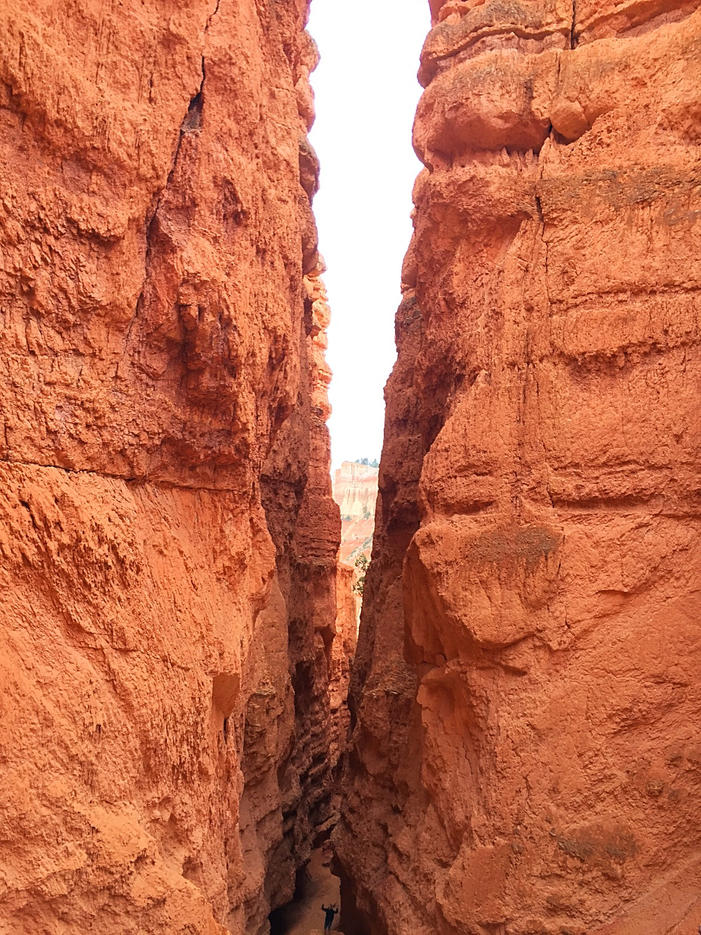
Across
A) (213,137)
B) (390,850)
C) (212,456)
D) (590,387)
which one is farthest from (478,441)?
(390,850)

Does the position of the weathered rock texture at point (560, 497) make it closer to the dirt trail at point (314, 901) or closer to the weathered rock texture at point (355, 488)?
the dirt trail at point (314, 901)

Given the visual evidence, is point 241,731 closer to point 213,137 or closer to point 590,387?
point 590,387

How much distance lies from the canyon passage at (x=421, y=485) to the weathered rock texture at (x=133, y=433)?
0.07 ft

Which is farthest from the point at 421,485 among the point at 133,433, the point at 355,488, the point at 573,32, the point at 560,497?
the point at 355,488

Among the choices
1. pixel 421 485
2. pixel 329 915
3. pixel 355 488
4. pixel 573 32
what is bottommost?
pixel 329 915

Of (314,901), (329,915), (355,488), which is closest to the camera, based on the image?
(329,915)

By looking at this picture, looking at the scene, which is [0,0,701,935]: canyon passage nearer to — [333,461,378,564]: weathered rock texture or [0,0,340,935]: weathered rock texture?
[0,0,340,935]: weathered rock texture

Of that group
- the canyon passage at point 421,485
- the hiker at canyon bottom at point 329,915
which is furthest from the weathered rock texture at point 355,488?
the canyon passage at point 421,485

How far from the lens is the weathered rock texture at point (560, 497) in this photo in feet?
20.3

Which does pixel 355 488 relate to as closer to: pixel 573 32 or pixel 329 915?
pixel 329 915

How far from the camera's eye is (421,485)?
773 cm

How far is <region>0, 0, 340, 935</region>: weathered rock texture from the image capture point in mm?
3871

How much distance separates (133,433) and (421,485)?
363 centimetres

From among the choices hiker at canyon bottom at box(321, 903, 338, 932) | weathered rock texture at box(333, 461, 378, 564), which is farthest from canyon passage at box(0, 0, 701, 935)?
weathered rock texture at box(333, 461, 378, 564)
